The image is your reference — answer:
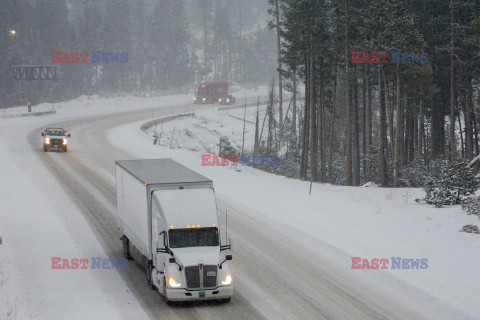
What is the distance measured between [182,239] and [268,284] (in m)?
3.18

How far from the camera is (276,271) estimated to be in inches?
729

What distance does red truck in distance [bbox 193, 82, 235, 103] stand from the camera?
309 ft

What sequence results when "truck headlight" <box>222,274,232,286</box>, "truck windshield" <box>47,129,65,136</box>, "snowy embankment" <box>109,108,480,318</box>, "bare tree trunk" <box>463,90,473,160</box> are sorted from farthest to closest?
"truck windshield" <box>47,129,65,136</box> < "bare tree trunk" <box>463,90,473,160</box> < "snowy embankment" <box>109,108,480,318</box> < "truck headlight" <box>222,274,232,286</box>

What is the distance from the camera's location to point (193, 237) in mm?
15461

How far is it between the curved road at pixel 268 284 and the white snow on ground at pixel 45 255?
0.51 metres

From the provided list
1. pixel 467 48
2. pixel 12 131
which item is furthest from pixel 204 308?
pixel 12 131

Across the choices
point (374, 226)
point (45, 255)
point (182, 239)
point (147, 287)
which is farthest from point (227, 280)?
point (374, 226)

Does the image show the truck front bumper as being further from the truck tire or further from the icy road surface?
the icy road surface

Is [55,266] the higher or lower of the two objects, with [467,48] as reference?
lower

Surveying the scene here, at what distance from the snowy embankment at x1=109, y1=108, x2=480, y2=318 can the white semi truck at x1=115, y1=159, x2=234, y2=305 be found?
4.96 m

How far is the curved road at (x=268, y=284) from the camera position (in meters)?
15.0

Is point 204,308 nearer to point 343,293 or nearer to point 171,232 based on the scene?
point 171,232

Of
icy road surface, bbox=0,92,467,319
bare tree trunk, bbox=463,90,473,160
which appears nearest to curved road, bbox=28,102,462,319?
icy road surface, bbox=0,92,467,319

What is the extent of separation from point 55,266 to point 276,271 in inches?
261
